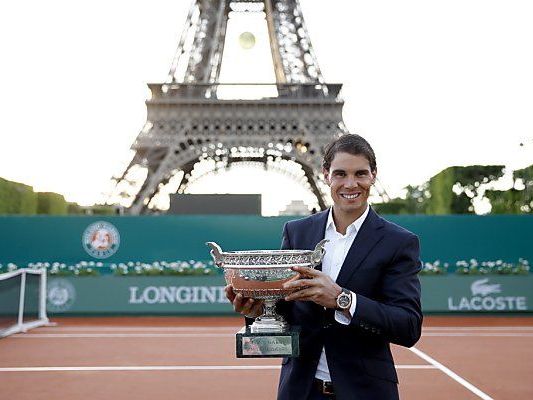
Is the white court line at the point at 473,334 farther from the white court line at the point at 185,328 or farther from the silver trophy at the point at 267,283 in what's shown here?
the silver trophy at the point at 267,283

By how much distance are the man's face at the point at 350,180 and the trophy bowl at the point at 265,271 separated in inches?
8.8

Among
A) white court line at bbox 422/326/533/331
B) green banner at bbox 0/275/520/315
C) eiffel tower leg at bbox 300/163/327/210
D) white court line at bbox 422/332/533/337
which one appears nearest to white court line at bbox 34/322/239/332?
green banner at bbox 0/275/520/315

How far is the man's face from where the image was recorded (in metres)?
2.27

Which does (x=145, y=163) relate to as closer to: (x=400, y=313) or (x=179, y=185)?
(x=179, y=185)

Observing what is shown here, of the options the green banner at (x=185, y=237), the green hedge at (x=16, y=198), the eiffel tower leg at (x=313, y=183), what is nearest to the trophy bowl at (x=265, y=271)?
the green banner at (x=185, y=237)

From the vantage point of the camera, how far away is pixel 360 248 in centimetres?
228

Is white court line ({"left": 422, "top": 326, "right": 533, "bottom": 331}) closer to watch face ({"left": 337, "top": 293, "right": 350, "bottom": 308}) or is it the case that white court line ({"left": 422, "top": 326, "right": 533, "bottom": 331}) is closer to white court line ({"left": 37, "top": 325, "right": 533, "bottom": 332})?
white court line ({"left": 37, "top": 325, "right": 533, "bottom": 332})

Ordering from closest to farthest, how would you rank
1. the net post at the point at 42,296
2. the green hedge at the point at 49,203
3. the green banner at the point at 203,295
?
1. the net post at the point at 42,296
2. the green banner at the point at 203,295
3. the green hedge at the point at 49,203

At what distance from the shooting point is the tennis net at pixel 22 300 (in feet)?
40.2

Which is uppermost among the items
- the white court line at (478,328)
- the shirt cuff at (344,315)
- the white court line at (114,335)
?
the shirt cuff at (344,315)

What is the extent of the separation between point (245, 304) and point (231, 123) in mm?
34835

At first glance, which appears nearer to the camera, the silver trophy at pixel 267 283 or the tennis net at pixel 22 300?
the silver trophy at pixel 267 283

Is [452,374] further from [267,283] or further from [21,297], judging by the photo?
[21,297]

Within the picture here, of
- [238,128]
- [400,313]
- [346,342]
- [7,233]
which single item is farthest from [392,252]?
[238,128]
